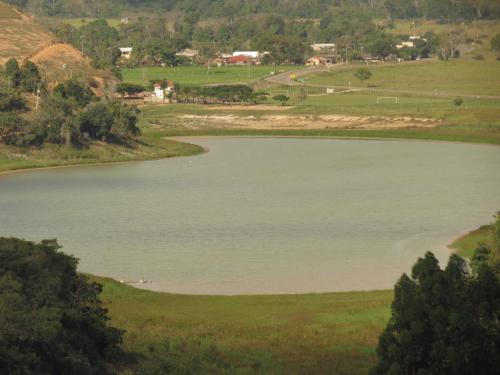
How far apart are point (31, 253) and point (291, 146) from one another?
4615 cm

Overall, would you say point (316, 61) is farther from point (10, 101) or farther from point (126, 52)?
point (10, 101)

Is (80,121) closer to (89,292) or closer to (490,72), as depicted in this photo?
(89,292)

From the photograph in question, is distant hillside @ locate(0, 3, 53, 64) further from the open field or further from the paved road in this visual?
the paved road

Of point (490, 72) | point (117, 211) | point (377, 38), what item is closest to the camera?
point (117, 211)

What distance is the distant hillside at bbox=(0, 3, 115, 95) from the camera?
8300 cm

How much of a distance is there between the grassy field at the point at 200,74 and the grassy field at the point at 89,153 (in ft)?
118

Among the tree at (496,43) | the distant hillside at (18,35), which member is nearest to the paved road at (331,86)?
the tree at (496,43)

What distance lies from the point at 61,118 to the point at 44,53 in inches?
1033

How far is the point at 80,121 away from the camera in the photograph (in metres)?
60.5

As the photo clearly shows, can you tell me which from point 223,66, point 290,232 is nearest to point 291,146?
point 290,232

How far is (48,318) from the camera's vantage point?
17.9 m

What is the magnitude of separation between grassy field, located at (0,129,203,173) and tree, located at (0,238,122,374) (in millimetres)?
34603

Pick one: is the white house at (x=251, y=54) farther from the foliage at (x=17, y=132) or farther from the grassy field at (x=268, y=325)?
the grassy field at (x=268, y=325)

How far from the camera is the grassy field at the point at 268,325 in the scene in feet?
71.8
